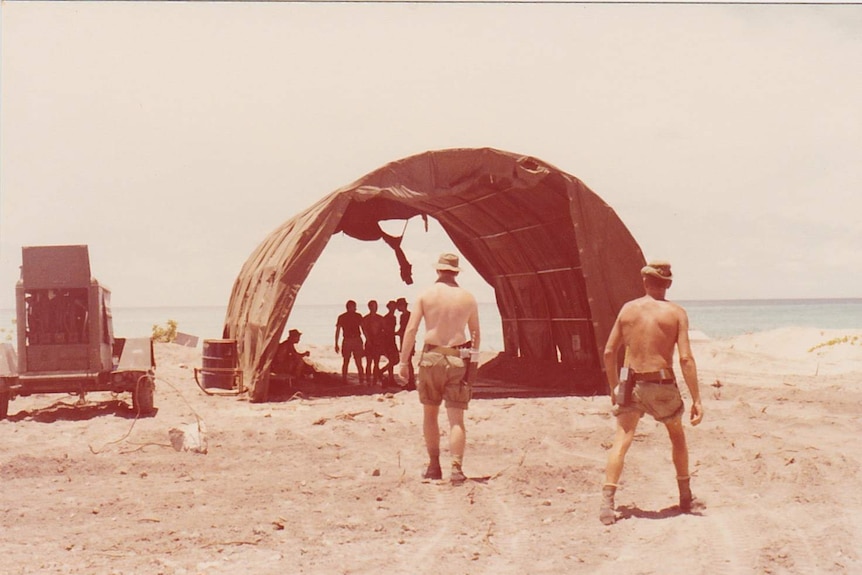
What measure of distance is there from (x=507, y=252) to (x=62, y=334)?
919cm

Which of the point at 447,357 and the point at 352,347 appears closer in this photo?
the point at 447,357

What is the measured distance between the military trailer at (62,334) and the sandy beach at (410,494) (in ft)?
1.69

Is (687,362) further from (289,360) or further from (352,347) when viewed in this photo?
(289,360)

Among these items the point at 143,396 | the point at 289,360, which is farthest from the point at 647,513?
the point at 289,360

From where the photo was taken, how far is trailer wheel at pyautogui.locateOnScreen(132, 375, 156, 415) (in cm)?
1304

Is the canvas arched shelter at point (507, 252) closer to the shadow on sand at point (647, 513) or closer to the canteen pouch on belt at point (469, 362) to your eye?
the canteen pouch on belt at point (469, 362)

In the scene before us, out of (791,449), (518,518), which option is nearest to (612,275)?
(791,449)

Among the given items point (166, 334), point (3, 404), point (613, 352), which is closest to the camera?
point (613, 352)

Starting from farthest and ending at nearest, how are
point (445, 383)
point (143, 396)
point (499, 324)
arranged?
1. point (499, 324)
2. point (143, 396)
3. point (445, 383)

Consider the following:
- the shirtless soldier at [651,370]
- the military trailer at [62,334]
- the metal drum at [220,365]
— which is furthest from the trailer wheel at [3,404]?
the shirtless soldier at [651,370]

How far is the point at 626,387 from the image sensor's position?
680cm

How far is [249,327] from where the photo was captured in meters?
15.9

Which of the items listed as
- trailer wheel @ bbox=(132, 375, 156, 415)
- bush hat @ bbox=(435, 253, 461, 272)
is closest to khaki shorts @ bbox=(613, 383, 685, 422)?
bush hat @ bbox=(435, 253, 461, 272)

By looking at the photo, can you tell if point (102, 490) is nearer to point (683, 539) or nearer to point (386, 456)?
point (386, 456)
